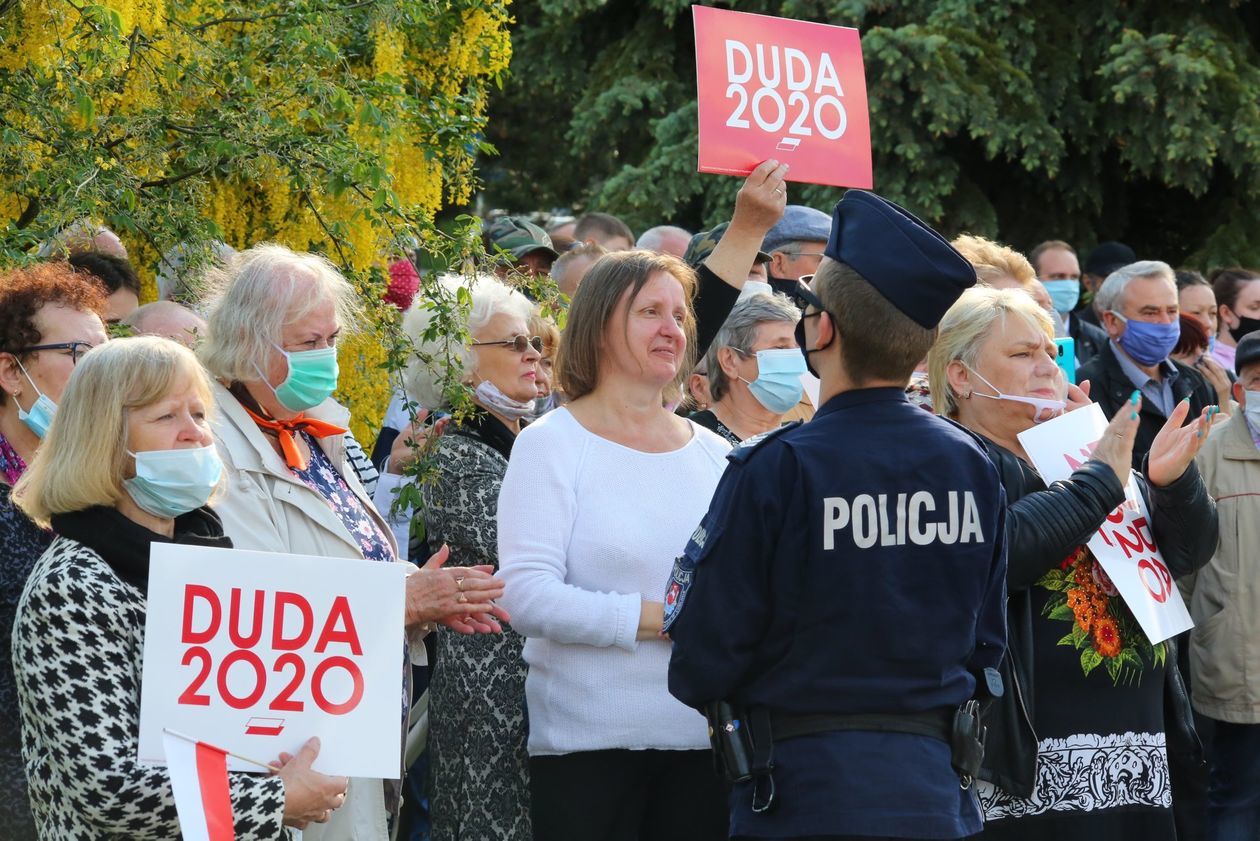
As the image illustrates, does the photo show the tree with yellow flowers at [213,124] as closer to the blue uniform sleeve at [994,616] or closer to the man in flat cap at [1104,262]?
the blue uniform sleeve at [994,616]

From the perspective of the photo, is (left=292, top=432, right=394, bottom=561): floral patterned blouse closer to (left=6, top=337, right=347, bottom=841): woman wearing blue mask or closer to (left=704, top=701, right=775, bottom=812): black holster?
(left=6, top=337, right=347, bottom=841): woman wearing blue mask

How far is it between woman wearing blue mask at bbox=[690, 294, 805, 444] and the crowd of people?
1 cm

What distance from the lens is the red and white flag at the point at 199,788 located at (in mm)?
3246

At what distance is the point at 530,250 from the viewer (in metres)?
8.26

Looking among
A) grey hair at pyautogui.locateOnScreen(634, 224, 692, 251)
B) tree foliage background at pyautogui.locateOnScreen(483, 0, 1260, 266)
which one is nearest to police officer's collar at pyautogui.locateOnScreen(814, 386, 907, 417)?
grey hair at pyautogui.locateOnScreen(634, 224, 692, 251)

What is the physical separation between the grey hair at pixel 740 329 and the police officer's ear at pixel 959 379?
0.85 metres

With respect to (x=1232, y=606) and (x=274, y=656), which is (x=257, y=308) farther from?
(x=1232, y=606)

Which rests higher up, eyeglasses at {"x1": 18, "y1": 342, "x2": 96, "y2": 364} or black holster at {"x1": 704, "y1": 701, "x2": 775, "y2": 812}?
eyeglasses at {"x1": 18, "y1": 342, "x2": 96, "y2": 364}

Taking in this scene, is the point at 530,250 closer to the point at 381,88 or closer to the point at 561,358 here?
the point at 381,88

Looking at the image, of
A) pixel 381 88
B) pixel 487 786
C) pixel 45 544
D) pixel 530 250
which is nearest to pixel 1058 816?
pixel 487 786

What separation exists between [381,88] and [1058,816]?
3331 millimetres

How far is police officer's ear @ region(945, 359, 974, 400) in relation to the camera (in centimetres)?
492

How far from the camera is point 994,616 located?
3.78 m

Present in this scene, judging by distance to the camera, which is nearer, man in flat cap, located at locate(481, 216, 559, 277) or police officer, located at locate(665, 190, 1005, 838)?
police officer, located at locate(665, 190, 1005, 838)
